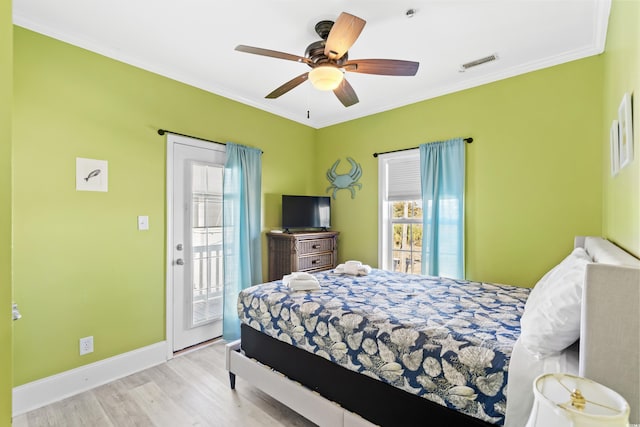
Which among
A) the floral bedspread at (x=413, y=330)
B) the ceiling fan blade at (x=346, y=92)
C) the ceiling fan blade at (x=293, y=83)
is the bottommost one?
the floral bedspread at (x=413, y=330)

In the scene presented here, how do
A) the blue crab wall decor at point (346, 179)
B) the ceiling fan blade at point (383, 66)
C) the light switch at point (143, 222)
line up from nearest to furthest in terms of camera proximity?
the ceiling fan blade at point (383, 66)
the light switch at point (143, 222)
the blue crab wall decor at point (346, 179)

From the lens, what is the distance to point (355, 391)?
1705 mm

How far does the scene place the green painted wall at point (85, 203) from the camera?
2.19 meters

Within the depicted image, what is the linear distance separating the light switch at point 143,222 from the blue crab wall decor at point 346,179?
2.48 metres

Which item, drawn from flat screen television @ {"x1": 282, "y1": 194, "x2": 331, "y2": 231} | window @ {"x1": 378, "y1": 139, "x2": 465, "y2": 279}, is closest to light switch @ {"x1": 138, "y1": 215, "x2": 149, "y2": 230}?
flat screen television @ {"x1": 282, "y1": 194, "x2": 331, "y2": 231}

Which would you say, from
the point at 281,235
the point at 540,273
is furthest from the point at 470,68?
the point at 281,235

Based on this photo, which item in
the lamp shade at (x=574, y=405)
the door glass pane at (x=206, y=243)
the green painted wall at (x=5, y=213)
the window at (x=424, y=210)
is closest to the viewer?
the lamp shade at (x=574, y=405)

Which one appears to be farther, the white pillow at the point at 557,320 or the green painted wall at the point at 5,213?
the white pillow at the point at 557,320

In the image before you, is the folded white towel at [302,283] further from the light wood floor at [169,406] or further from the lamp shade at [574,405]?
the lamp shade at [574,405]

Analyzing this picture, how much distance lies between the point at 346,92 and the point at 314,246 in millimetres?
2051

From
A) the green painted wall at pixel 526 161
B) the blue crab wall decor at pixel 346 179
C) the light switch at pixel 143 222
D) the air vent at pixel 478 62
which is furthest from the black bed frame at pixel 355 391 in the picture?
the air vent at pixel 478 62

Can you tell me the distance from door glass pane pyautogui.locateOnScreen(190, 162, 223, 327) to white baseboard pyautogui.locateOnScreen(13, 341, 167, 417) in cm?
48

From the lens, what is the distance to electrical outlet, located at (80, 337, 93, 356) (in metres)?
2.43

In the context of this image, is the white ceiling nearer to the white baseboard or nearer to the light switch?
the light switch
